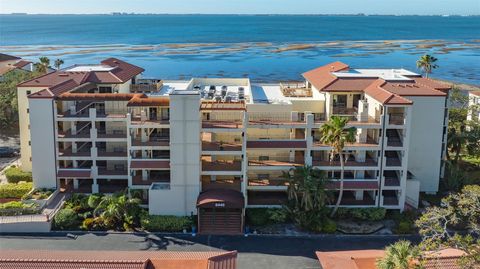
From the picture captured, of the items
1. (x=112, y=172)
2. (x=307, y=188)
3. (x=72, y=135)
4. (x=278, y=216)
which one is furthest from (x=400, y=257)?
(x=72, y=135)

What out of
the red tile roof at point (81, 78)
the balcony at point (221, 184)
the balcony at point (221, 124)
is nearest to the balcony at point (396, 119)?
the balcony at point (221, 124)

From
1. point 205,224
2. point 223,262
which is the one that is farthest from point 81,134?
point 223,262

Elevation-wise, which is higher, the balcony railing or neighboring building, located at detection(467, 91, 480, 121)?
neighboring building, located at detection(467, 91, 480, 121)

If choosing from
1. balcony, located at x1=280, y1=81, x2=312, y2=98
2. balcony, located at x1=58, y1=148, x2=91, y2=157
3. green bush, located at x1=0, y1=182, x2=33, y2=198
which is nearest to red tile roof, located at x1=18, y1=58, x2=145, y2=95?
balcony, located at x1=58, y1=148, x2=91, y2=157

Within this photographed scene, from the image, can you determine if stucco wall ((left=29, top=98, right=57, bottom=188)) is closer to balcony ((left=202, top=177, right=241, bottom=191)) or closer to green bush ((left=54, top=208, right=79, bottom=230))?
green bush ((left=54, top=208, right=79, bottom=230))

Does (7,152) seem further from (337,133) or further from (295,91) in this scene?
(337,133)

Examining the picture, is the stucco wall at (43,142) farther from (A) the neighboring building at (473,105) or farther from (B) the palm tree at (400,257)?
(A) the neighboring building at (473,105)
